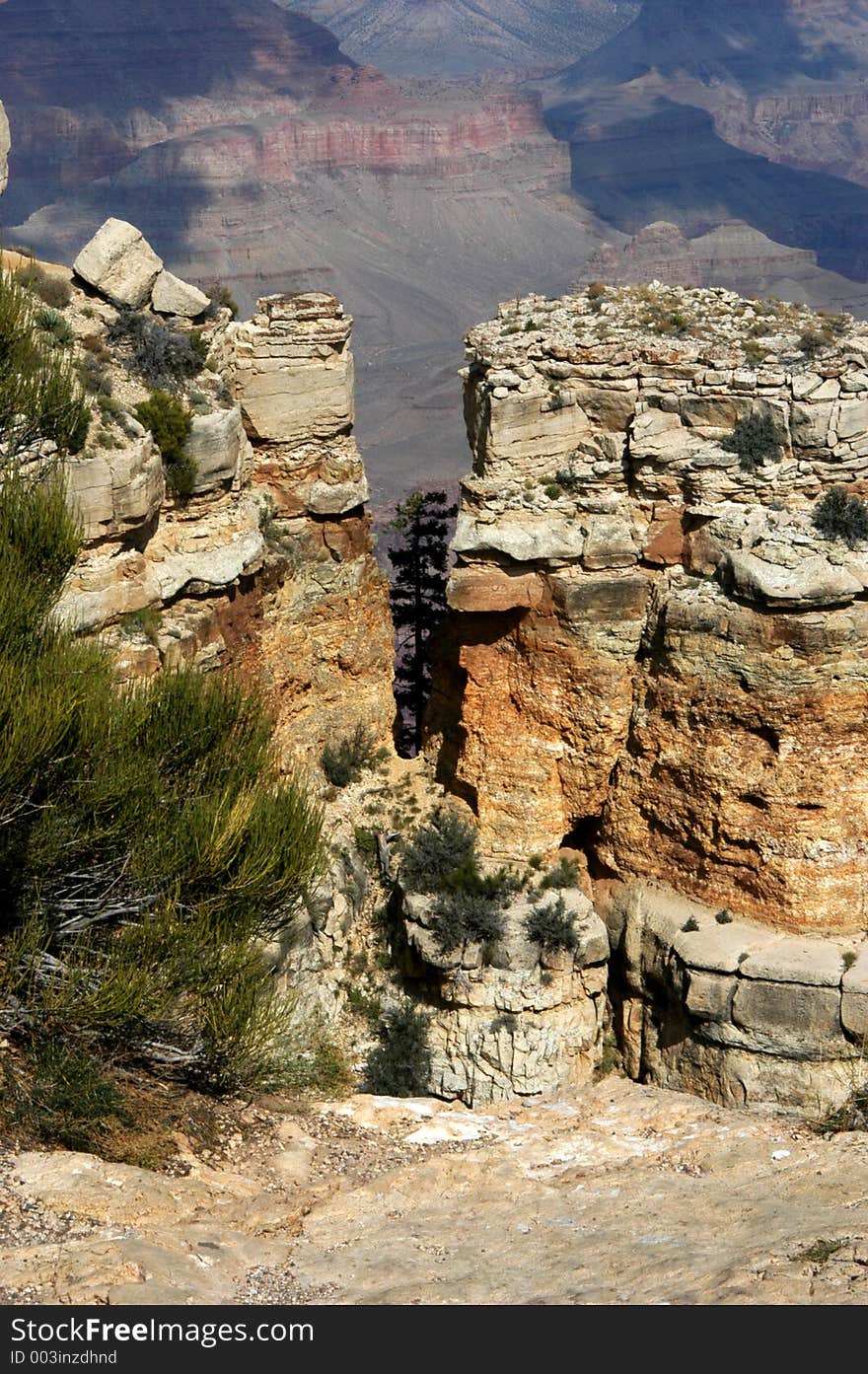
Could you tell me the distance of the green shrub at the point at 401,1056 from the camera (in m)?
34.3

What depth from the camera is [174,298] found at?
33656 mm

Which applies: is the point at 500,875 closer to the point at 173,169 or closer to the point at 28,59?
the point at 173,169

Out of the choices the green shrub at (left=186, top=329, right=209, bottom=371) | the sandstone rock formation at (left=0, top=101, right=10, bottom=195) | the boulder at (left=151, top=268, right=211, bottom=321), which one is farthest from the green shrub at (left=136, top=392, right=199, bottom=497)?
the sandstone rock formation at (left=0, top=101, right=10, bottom=195)

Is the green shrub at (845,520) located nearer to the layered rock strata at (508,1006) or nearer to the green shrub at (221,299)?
the layered rock strata at (508,1006)

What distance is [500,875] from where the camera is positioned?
118ft

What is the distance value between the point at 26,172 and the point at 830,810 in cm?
15337

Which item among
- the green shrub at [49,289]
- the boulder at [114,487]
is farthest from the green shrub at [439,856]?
the green shrub at [49,289]

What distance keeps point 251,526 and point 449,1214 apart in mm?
15176

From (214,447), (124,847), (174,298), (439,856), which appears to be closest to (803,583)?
(439,856)

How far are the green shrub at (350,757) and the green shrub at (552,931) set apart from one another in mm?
5404

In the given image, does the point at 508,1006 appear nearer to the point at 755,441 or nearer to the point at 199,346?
the point at 755,441

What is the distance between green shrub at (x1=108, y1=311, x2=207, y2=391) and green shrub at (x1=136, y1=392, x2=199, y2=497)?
701mm

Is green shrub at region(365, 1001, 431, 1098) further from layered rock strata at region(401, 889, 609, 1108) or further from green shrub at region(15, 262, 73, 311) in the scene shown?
green shrub at region(15, 262, 73, 311)

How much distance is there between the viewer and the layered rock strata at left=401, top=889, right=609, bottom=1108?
34.8m
